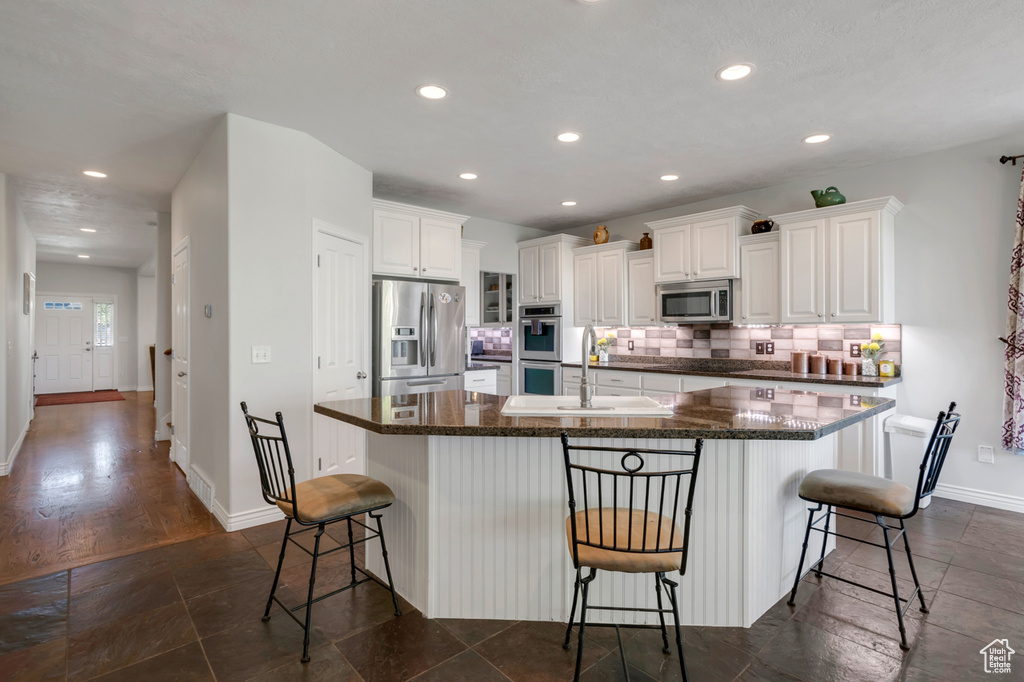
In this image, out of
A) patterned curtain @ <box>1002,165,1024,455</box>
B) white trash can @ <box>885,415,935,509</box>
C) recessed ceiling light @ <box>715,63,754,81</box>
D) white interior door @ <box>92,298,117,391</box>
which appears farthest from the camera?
white interior door @ <box>92,298,117,391</box>

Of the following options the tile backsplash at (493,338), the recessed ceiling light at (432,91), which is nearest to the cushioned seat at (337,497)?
the recessed ceiling light at (432,91)

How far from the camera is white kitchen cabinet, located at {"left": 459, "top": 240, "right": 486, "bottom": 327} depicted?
226 inches

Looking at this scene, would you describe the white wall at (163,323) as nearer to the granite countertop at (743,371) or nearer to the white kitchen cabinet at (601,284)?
the granite countertop at (743,371)

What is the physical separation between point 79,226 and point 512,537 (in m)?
→ 7.23

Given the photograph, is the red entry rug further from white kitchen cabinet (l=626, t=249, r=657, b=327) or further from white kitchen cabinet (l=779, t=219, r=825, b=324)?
white kitchen cabinet (l=779, t=219, r=825, b=324)

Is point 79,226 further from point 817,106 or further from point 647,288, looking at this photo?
point 817,106

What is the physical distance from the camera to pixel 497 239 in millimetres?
6254

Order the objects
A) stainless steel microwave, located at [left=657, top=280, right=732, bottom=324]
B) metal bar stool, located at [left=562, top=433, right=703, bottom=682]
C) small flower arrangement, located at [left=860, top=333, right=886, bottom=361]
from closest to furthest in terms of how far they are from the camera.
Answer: metal bar stool, located at [left=562, top=433, right=703, bottom=682] → small flower arrangement, located at [left=860, top=333, right=886, bottom=361] → stainless steel microwave, located at [left=657, top=280, right=732, bottom=324]

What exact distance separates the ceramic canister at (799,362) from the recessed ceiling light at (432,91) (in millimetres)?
3622

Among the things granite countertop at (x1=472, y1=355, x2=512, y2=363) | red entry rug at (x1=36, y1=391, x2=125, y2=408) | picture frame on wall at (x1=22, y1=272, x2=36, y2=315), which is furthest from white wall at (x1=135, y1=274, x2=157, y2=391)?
granite countertop at (x1=472, y1=355, x2=512, y2=363)

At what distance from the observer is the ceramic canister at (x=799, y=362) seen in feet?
14.6

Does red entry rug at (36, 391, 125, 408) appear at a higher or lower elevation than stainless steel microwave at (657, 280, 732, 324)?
lower

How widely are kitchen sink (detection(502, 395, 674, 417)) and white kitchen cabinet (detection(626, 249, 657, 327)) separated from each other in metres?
3.14

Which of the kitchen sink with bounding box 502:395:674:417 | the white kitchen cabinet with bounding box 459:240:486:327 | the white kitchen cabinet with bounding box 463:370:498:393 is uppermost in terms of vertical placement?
the white kitchen cabinet with bounding box 459:240:486:327
